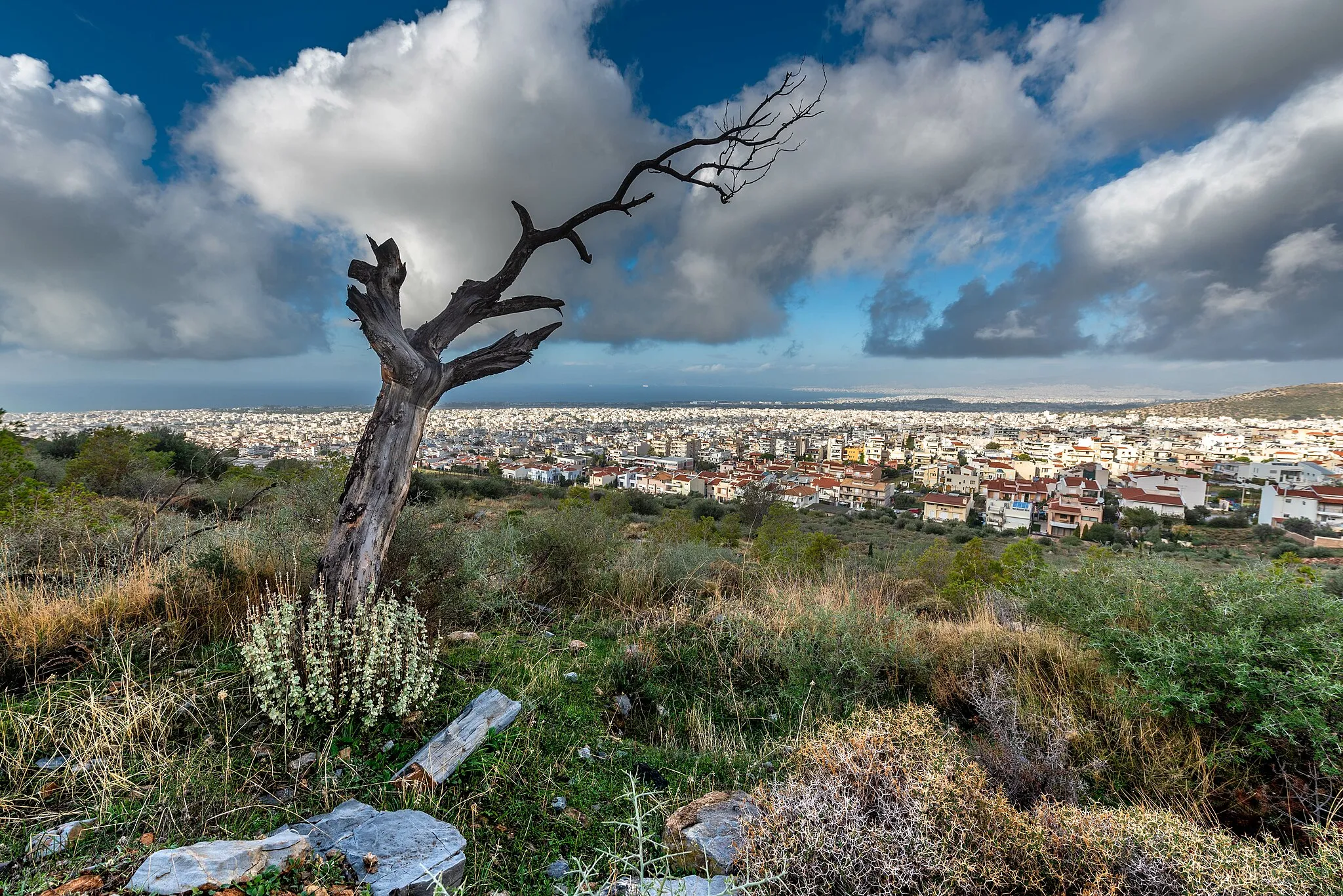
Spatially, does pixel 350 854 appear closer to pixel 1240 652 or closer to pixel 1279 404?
pixel 1240 652

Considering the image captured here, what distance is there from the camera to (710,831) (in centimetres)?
228

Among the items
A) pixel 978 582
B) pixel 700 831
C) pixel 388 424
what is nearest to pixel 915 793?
pixel 700 831

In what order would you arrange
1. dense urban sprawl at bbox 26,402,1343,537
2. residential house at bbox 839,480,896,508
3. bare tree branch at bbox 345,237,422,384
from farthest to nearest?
residential house at bbox 839,480,896,508
dense urban sprawl at bbox 26,402,1343,537
bare tree branch at bbox 345,237,422,384

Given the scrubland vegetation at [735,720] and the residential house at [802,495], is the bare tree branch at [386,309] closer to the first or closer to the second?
the scrubland vegetation at [735,720]

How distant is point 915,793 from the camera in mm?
2059

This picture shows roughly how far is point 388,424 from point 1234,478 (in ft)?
154

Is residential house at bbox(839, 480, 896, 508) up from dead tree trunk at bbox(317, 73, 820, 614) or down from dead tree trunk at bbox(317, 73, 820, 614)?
down

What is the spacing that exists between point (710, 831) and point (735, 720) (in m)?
1.71

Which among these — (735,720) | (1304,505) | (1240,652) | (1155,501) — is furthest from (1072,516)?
(735,720)

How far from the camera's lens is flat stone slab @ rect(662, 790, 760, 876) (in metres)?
2.11

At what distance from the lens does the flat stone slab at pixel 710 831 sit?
211 centimetres

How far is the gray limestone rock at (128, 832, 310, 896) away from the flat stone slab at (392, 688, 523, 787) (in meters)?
0.66

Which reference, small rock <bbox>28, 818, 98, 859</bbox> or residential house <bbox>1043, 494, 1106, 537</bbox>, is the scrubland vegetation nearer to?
small rock <bbox>28, 818, 98, 859</bbox>

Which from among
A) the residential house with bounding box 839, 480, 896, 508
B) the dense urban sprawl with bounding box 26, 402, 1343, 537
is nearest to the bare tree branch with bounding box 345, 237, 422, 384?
A: the dense urban sprawl with bounding box 26, 402, 1343, 537
